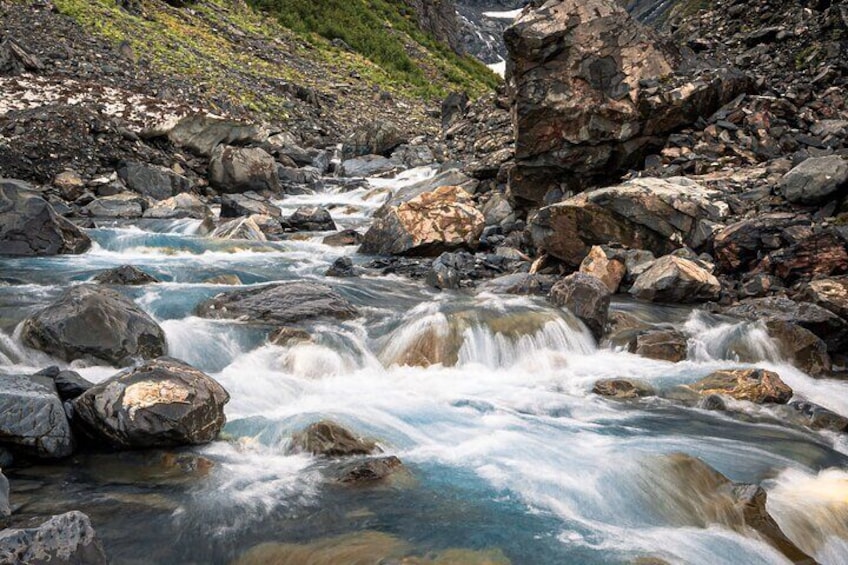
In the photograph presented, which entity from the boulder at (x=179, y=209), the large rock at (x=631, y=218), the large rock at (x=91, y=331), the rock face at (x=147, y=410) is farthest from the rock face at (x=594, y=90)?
the rock face at (x=147, y=410)

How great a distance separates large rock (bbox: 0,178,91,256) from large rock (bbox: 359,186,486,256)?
220 inches

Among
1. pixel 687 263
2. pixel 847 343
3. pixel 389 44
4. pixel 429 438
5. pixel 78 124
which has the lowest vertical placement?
pixel 429 438

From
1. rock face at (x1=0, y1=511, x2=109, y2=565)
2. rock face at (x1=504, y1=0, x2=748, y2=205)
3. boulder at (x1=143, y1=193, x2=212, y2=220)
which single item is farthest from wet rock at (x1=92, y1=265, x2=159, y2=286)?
rock face at (x1=504, y1=0, x2=748, y2=205)

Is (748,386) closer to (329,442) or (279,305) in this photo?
(329,442)

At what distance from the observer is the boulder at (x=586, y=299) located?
31.0 feet

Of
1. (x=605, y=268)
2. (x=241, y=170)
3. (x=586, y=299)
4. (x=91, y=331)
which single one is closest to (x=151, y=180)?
(x=241, y=170)

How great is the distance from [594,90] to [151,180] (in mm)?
10768

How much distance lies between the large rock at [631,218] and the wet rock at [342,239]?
14.5ft

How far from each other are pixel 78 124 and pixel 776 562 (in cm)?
1699

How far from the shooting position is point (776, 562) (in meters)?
4.61

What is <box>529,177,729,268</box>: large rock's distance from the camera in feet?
38.2

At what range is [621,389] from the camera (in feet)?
25.4

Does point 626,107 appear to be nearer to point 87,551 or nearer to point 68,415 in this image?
point 68,415

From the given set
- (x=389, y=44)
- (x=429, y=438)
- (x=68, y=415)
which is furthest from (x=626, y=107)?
(x=389, y=44)
